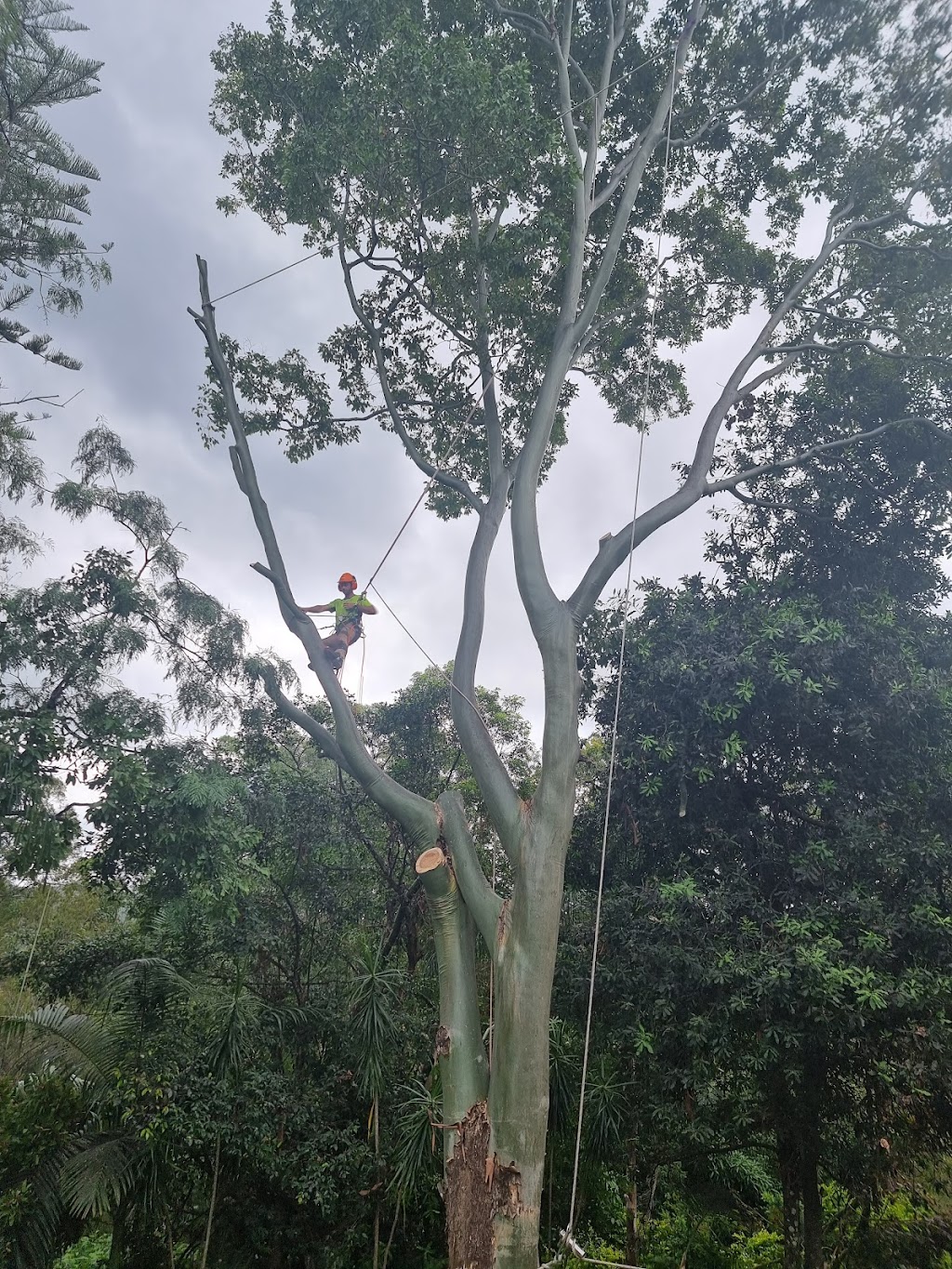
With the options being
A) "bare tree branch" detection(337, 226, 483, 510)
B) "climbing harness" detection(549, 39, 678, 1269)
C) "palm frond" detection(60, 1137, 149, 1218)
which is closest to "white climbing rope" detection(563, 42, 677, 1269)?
"climbing harness" detection(549, 39, 678, 1269)

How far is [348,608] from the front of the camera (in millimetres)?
6848

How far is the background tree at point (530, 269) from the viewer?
15.3 ft

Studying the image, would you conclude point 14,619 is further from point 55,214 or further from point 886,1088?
point 886,1088

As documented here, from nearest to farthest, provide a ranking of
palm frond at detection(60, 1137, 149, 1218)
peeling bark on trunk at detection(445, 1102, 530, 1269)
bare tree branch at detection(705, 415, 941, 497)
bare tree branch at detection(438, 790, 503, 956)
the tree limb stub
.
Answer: peeling bark on trunk at detection(445, 1102, 530, 1269) < the tree limb stub < bare tree branch at detection(438, 790, 503, 956) < palm frond at detection(60, 1137, 149, 1218) < bare tree branch at detection(705, 415, 941, 497)

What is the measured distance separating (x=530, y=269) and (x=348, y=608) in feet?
10.7

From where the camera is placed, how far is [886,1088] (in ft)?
16.4

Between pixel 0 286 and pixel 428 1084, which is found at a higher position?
pixel 0 286

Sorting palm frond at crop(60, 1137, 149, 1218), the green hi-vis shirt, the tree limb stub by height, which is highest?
the green hi-vis shirt

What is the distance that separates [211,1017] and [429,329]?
21.1 feet

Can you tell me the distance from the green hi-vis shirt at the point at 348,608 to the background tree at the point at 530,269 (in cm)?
116

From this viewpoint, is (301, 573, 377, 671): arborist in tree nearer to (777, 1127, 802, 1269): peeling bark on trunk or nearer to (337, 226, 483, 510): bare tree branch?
(337, 226, 483, 510): bare tree branch

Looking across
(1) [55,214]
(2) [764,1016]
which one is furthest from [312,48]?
(2) [764,1016]

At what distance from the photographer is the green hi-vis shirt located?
679 centimetres

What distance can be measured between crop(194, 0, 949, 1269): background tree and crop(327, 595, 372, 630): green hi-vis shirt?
1164mm
